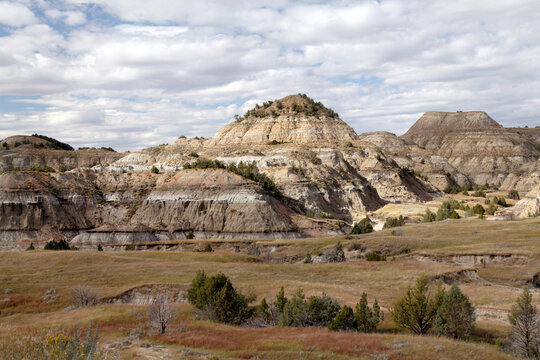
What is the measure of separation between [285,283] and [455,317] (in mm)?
15879

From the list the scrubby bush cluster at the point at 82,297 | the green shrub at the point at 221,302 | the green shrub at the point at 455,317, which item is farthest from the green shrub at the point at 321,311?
the scrubby bush cluster at the point at 82,297

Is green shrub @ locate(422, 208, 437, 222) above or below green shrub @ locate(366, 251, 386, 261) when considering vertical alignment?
above

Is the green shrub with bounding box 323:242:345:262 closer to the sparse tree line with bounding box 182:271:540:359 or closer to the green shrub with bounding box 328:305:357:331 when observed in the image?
the sparse tree line with bounding box 182:271:540:359

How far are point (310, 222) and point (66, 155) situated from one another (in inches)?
3854

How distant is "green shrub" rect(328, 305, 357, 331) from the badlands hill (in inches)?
2181

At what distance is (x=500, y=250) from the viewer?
55.1 m

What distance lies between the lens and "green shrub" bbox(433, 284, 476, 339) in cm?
2716

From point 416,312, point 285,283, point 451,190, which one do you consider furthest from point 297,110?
point 416,312

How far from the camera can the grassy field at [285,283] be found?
21.8 m

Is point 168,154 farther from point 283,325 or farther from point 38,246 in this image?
point 283,325

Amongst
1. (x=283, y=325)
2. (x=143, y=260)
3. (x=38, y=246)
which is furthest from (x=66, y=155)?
(x=283, y=325)

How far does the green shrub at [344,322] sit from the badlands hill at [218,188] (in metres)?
55.4

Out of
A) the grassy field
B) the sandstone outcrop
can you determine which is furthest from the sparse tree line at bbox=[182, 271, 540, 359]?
the sandstone outcrop

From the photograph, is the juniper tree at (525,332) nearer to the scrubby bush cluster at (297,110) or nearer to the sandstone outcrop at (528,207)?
the sandstone outcrop at (528,207)
